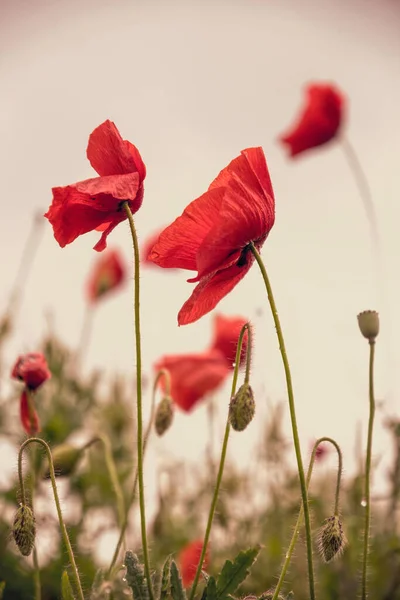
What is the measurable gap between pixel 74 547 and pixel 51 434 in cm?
37

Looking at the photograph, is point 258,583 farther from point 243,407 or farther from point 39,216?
point 39,216

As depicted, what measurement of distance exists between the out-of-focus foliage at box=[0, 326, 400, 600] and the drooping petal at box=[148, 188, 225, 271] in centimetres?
71

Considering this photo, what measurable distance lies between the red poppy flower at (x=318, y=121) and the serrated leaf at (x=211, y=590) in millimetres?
2319

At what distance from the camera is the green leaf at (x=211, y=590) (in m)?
0.96

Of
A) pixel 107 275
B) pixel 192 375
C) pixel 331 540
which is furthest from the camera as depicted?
pixel 107 275

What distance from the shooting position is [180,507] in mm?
2924

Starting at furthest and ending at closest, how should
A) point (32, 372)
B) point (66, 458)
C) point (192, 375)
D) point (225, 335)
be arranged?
point (225, 335) < point (192, 375) < point (66, 458) < point (32, 372)

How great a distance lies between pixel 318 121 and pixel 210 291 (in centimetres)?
219

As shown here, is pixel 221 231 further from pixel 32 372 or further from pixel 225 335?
pixel 225 335

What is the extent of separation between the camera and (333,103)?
10.2 feet

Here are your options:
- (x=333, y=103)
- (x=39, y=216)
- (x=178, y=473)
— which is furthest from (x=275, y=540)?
(x=333, y=103)

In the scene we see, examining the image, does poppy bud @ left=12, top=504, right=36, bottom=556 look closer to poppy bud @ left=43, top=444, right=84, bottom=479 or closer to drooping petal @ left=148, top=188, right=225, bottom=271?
drooping petal @ left=148, top=188, right=225, bottom=271

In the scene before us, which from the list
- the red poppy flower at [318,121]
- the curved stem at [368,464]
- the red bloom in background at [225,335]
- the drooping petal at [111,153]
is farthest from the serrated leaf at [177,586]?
the red poppy flower at [318,121]

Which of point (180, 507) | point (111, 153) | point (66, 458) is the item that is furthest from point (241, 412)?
point (180, 507)
